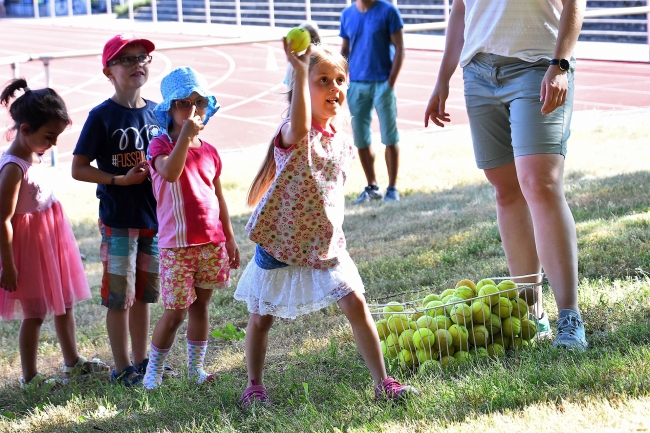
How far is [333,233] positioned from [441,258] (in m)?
2.25

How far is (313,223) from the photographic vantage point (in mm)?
3359

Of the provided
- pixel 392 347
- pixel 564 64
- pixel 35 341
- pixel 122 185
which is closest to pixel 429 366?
pixel 392 347

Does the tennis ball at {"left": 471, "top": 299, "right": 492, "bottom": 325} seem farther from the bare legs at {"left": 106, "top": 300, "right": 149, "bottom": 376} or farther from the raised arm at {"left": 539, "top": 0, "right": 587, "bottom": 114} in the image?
the bare legs at {"left": 106, "top": 300, "right": 149, "bottom": 376}

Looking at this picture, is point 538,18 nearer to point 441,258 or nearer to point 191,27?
point 441,258

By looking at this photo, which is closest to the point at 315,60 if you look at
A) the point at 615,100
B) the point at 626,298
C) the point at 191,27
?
the point at 626,298

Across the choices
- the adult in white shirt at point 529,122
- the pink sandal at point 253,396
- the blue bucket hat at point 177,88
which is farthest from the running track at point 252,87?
the pink sandal at point 253,396

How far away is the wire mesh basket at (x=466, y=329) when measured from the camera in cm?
358

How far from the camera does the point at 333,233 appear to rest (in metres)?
3.39

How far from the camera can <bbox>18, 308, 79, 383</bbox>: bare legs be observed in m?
4.37

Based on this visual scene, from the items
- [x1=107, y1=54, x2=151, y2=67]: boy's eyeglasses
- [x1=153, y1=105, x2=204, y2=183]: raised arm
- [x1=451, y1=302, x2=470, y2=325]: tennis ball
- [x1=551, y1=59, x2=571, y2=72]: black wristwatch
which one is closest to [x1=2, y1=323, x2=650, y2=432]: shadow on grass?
[x1=451, y1=302, x2=470, y2=325]: tennis ball

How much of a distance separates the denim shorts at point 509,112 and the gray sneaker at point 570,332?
0.69m

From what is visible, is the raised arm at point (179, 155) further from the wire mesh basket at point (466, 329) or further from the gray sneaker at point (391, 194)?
the gray sneaker at point (391, 194)

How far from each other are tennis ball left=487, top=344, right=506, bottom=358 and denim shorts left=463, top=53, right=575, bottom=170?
831 millimetres

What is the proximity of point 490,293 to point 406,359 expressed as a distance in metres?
0.48
